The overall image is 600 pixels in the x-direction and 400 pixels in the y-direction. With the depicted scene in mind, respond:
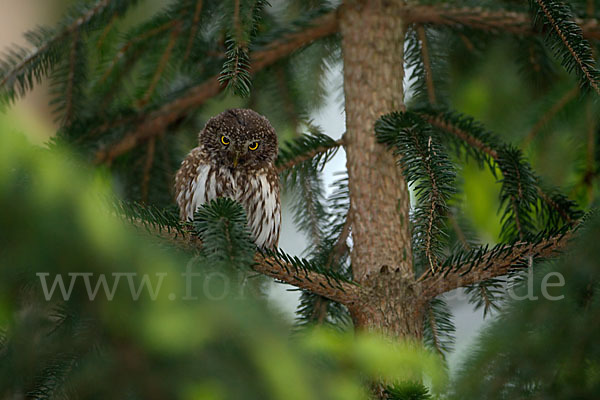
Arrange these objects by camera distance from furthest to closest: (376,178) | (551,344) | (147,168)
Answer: (147,168), (376,178), (551,344)

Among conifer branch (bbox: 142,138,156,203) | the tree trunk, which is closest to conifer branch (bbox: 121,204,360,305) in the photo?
the tree trunk

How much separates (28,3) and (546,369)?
4250mm

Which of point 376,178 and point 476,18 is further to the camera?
point 476,18

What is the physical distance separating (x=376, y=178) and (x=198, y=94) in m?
0.75

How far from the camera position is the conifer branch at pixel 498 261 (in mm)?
1522

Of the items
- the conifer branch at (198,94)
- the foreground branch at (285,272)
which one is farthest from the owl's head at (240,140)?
the foreground branch at (285,272)

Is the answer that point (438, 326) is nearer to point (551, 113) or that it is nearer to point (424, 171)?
point (424, 171)

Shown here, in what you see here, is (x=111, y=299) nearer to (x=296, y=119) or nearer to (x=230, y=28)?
(x=230, y=28)

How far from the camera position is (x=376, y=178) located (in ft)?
6.40

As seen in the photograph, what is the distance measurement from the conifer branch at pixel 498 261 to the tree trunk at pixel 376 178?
0.48ft

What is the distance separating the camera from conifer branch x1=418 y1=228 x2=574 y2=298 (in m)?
1.52

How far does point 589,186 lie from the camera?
7.98 feet

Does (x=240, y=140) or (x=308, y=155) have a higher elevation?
(x=240, y=140)

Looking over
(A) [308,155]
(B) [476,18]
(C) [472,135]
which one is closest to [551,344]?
(C) [472,135]
